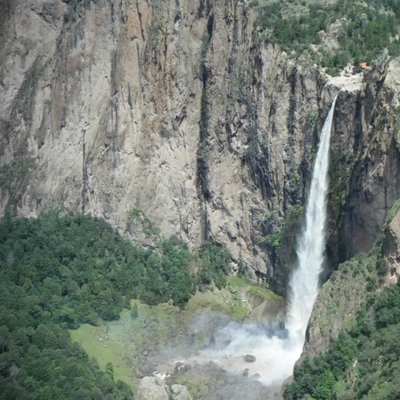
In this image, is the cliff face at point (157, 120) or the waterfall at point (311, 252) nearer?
the waterfall at point (311, 252)

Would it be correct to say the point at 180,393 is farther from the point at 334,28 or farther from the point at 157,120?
the point at 334,28

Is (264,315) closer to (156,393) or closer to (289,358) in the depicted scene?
(289,358)

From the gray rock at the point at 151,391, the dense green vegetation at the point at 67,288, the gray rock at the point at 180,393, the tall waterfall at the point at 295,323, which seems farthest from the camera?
the tall waterfall at the point at 295,323

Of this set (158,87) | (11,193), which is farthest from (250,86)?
(11,193)

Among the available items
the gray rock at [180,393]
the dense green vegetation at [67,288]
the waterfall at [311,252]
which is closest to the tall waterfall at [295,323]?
the waterfall at [311,252]

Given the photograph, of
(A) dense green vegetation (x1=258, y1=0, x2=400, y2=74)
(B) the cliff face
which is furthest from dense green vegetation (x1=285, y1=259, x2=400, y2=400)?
(A) dense green vegetation (x1=258, y1=0, x2=400, y2=74)

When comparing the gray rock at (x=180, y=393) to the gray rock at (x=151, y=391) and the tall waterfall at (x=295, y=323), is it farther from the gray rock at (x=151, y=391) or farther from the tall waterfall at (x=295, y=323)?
the tall waterfall at (x=295, y=323)
